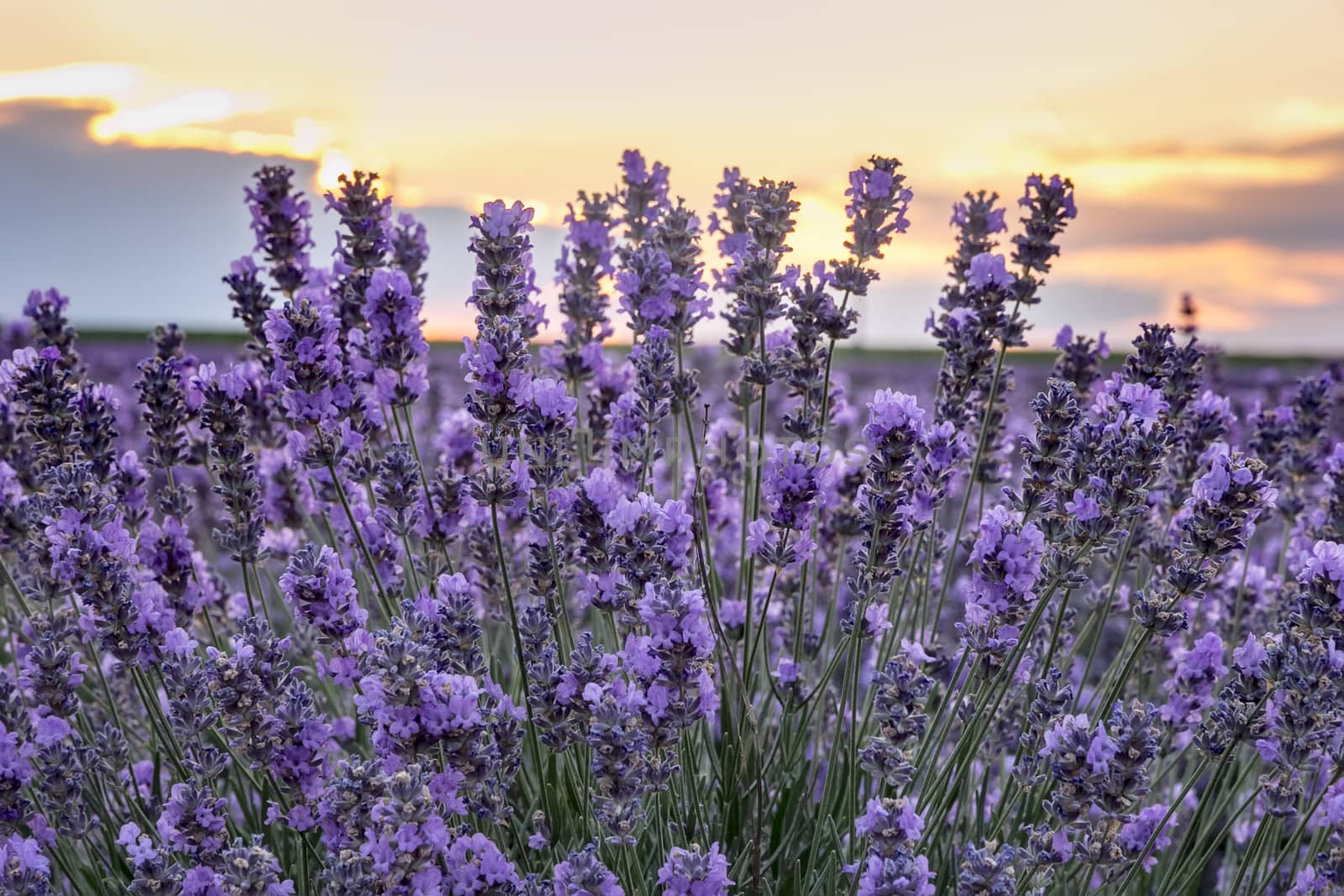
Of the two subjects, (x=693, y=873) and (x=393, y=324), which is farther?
(x=393, y=324)

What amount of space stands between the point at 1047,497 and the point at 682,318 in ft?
3.39

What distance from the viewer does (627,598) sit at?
200 centimetres

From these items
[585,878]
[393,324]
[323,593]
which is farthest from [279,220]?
[585,878]

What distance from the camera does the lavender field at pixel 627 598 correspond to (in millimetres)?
1878

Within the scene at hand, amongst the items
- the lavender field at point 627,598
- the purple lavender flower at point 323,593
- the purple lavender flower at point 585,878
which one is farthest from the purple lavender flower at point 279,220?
the purple lavender flower at point 585,878

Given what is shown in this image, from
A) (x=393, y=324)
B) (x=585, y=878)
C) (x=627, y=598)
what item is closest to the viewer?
(x=585, y=878)

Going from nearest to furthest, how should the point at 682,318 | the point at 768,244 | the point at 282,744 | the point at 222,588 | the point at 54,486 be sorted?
the point at 282,744, the point at 54,486, the point at 768,244, the point at 682,318, the point at 222,588

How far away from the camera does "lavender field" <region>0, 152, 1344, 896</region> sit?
6.16 ft

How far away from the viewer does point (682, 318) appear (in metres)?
2.84

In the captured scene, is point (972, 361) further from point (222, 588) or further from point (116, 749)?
point (222, 588)

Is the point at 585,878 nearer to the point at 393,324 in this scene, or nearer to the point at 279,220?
the point at 393,324

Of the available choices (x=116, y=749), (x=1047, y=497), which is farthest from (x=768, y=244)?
(x=116, y=749)

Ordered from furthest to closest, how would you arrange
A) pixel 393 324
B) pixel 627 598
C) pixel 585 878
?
pixel 393 324, pixel 627 598, pixel 585 878

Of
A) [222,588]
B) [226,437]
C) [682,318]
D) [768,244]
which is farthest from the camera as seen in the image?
[222,588]
